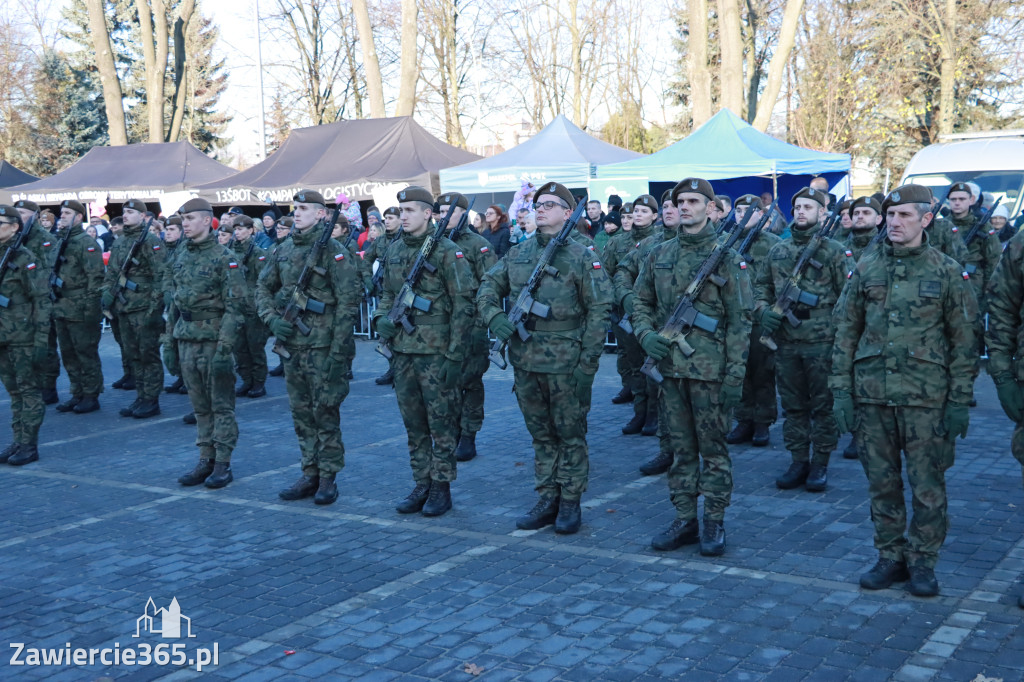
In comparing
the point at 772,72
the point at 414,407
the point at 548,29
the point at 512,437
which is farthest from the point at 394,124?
the point at 548,29

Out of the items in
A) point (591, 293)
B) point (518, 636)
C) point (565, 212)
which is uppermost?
point (565, 212)

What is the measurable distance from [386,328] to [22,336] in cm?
430

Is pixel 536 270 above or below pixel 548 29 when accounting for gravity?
below

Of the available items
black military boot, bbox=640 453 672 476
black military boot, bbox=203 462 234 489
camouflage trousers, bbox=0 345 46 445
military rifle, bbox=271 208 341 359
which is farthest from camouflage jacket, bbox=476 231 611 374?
camouflage trousers, bbox=0 345 46 445

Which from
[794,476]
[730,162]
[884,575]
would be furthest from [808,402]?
[730,162]

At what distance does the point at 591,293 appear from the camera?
21.3 ft

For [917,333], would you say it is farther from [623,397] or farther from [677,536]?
[623,397]

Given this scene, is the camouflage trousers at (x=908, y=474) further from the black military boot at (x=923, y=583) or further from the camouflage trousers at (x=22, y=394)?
the camouflage trousers at (x=22, y=394)

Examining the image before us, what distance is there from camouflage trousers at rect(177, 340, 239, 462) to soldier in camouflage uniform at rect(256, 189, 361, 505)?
795 mm

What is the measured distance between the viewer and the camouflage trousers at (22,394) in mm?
9336

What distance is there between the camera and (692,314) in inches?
241

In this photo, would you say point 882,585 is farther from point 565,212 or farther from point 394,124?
point 394,124

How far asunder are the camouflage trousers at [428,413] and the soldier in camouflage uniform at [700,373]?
155cm

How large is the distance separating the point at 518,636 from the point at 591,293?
2387 mm
